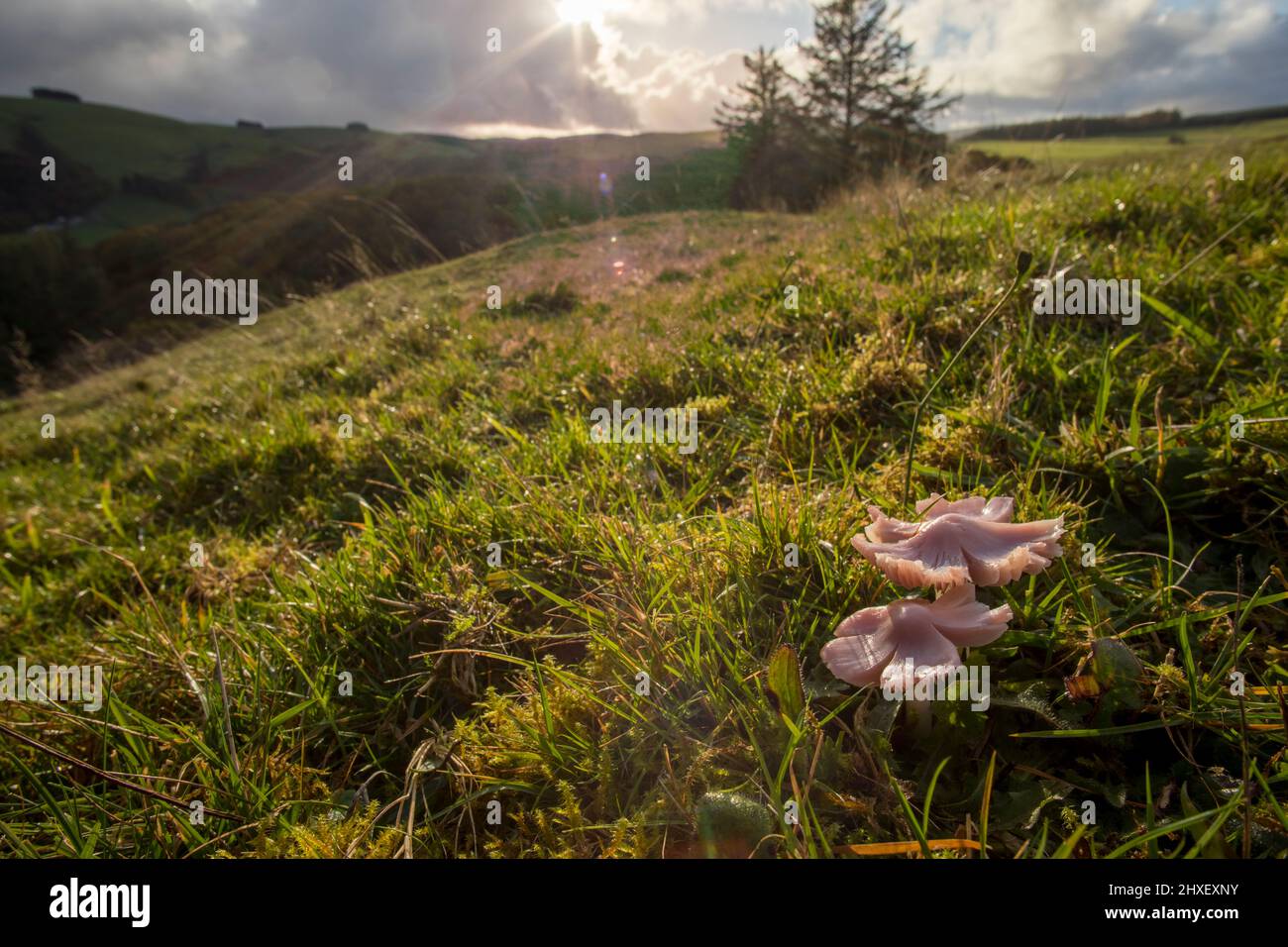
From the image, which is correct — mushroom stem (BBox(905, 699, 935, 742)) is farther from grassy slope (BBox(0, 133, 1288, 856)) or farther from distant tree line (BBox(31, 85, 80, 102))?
distant tree line (BBox(31, 85, 80, 102))

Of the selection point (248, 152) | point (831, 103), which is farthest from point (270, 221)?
point (248, 152)

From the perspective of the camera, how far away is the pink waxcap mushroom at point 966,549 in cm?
139

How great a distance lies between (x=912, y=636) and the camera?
4.41 feet

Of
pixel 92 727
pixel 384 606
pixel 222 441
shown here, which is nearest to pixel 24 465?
pixel 222 441

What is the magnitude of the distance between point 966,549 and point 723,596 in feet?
2.42

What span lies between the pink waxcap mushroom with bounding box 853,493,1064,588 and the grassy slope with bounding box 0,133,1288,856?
1.00 ft

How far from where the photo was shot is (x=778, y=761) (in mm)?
1526

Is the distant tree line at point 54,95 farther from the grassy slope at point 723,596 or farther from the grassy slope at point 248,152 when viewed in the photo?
the grassy slope at point 723,596

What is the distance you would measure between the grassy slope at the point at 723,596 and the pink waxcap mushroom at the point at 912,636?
0.72 feet

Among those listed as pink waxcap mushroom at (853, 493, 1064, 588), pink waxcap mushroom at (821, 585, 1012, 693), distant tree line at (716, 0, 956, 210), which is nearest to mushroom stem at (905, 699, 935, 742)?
pink waxcap mushroom at (821, 585, 1012, 693)

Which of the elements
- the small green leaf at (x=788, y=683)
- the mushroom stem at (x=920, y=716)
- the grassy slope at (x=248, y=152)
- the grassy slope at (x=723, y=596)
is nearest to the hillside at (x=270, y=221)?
the grassy slope at (x=248, y=152)

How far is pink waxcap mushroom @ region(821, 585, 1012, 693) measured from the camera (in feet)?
4.25
